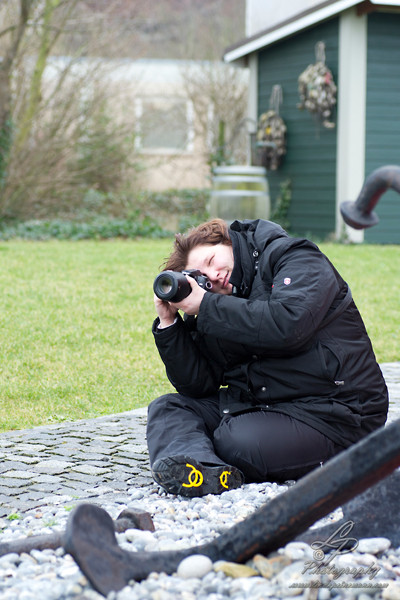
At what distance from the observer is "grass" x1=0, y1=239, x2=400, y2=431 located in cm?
544

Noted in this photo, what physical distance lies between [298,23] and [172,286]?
12713 millimetres

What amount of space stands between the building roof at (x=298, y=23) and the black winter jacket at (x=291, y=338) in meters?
11.3

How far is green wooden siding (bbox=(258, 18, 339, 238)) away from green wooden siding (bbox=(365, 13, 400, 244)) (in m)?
0.59

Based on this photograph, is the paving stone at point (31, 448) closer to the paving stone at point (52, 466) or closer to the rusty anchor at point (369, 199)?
the paving stone at point (52, 466)

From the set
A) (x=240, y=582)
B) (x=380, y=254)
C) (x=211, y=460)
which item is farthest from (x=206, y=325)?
(x=380, y=254)

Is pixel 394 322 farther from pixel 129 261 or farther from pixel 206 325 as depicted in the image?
pixel 206 325

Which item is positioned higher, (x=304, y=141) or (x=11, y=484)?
(x=304, y=141)

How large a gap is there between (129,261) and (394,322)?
13.2ft

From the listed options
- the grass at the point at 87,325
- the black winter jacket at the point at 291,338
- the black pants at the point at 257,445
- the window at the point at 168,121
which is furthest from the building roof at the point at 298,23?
the black pants at the point at 257,445

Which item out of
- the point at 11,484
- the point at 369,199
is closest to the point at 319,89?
the point at 11,484

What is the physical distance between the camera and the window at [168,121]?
65.3 feet

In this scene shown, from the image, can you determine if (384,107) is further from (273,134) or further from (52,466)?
(52,466)

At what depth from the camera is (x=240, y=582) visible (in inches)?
85.8

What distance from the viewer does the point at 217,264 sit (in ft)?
11.8
